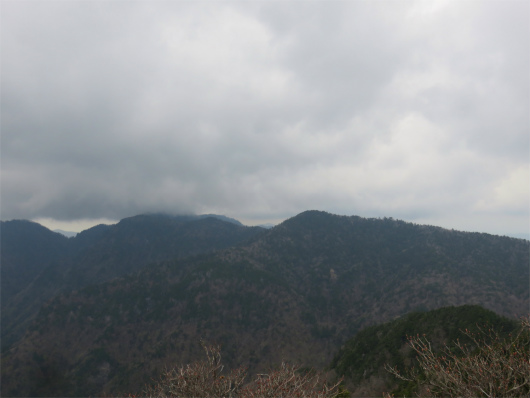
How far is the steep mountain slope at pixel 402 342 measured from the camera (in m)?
53.4

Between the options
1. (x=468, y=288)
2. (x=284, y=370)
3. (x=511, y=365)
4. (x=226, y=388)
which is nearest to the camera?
(x=511, y=365)

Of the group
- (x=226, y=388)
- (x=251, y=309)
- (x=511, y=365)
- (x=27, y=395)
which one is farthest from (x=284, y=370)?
Answer: (x=27, y=395)

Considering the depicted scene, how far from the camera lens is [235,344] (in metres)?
159

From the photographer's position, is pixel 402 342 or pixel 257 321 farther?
pixel 257 321

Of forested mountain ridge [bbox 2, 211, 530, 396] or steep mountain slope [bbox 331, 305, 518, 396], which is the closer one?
steep mountain slope [bbox 331, 305, 518, 396]

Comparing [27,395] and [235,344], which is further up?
[235,344]

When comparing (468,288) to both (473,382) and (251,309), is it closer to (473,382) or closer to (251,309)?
(251,309)

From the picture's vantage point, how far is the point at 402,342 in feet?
207

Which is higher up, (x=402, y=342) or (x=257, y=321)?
(x=402, y=342)

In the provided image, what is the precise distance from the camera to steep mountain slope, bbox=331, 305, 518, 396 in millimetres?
53416

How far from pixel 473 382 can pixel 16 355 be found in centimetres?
22817

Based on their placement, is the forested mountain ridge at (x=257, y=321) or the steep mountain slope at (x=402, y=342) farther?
the forested mountain ridge at (x=257, y=321)

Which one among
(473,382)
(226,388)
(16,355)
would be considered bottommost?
(16,355)

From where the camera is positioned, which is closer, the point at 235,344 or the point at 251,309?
the point at 235,344
